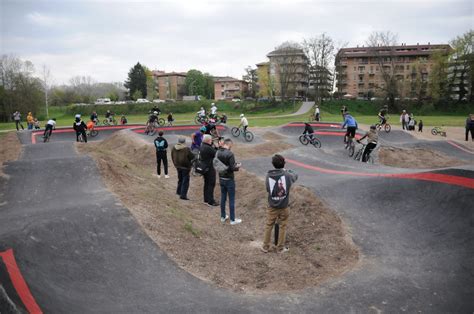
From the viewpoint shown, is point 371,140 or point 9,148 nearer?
point 371,140

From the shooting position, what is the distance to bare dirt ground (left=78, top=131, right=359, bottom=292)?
264 inches

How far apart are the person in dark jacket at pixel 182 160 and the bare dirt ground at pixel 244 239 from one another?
1.84 ft

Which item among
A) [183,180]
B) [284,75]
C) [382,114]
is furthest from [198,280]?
[284,75]

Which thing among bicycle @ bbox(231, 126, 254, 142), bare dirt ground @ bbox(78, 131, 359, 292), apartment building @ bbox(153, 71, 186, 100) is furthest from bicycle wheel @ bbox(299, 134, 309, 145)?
apartment building @ bbox(153, 71, 186, 100)

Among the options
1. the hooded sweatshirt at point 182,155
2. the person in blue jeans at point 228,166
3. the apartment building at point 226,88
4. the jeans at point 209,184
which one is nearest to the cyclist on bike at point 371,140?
the jeans at point 209,184

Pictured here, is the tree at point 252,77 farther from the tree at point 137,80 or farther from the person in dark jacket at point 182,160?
the person in dark jacket at point 182,160

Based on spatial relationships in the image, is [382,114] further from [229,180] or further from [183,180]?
[229,180]

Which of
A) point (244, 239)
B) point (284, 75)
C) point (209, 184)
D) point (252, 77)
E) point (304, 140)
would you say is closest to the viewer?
point (244, 239)

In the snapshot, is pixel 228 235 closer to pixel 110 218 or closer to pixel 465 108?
pixel 110 218

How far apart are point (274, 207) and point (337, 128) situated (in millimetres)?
23569

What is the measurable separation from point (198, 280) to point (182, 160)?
5512 millimetres

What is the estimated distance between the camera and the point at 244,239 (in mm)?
8852

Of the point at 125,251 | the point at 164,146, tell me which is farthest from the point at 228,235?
the point at 164,146

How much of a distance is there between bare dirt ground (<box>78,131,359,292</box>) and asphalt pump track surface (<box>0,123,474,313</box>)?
37 centimetres
